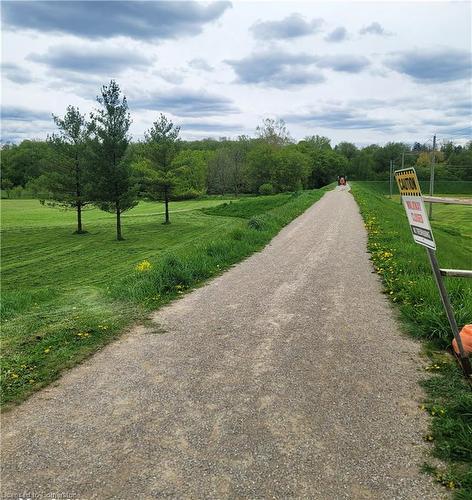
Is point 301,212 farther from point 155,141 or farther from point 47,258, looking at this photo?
point 155,141

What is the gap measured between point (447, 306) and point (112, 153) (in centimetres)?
3036

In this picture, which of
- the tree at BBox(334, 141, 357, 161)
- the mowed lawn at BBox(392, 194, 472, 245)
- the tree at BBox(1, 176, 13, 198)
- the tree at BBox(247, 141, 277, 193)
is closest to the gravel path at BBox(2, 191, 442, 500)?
the mowed lawn at BBox(392, 194, 472, 245)

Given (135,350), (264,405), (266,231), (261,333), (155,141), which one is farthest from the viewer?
(155,141)

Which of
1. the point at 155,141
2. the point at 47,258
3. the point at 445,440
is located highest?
the point at 155,141

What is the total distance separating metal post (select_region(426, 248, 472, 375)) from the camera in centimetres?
394

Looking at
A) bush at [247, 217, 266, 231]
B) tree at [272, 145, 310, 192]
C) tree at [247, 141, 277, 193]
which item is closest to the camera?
bush at [247, 217, 266, 231]

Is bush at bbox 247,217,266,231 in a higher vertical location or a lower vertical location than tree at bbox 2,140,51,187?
lower

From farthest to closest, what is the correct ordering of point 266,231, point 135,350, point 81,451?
point 266,231 < point 135,350 < point 81,451

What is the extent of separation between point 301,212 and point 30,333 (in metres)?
22.6

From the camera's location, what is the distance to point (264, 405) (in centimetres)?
425

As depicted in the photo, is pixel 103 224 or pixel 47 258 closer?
pixel 47 258

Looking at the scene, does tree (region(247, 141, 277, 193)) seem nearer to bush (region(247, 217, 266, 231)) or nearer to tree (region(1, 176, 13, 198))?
tree (region(1, 176, 13, 198))

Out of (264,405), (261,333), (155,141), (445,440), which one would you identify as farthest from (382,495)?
(155,141)

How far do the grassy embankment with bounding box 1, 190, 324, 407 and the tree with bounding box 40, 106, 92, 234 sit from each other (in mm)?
3521
